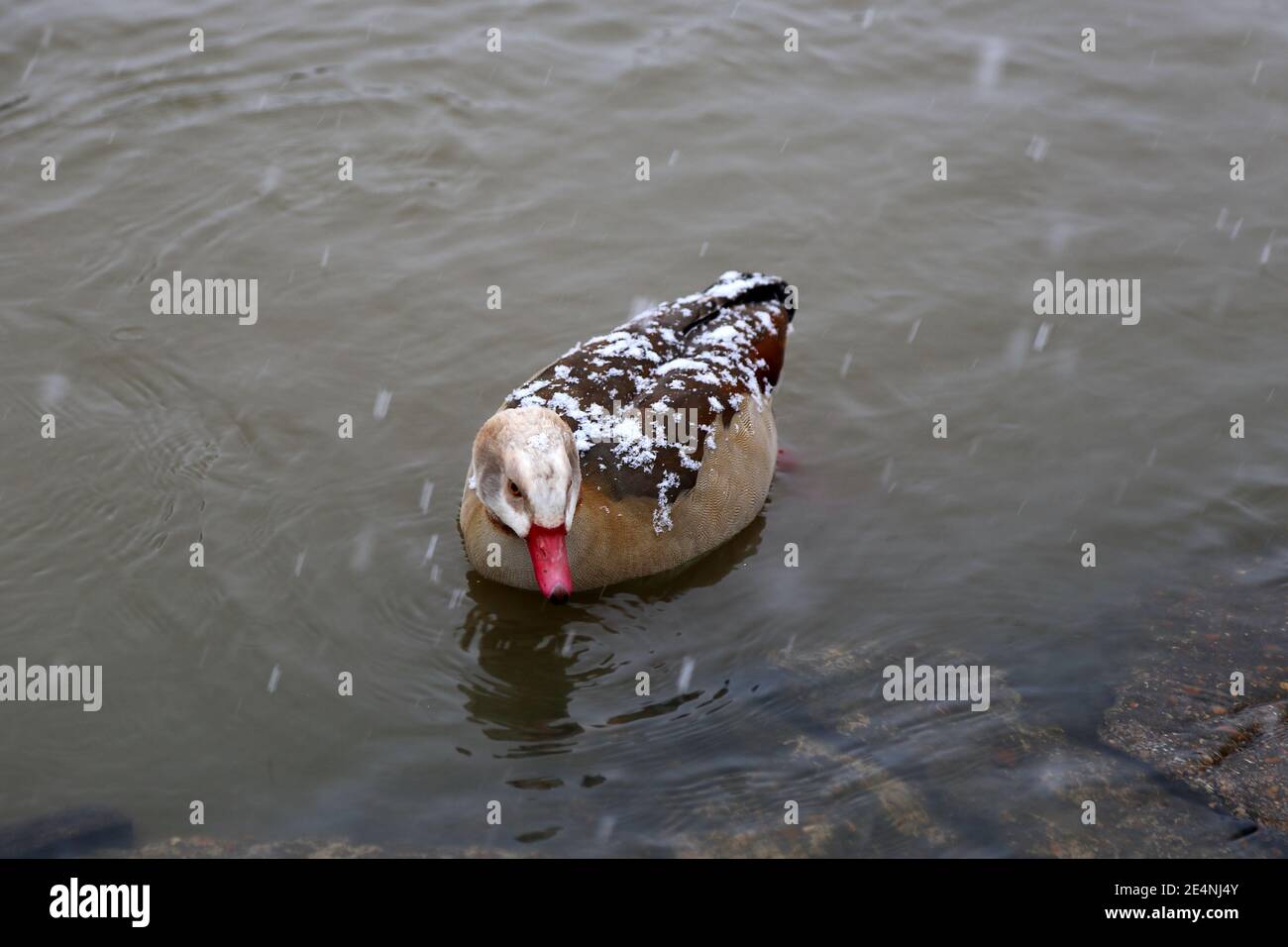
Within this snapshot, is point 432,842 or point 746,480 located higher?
point 746,480

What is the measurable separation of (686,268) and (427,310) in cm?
183

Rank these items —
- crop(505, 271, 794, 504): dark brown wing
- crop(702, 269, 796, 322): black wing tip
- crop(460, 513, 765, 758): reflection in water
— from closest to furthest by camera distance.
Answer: crop(460, 513, 765, 758): reflection in water < crop(505, 271, 794, 504): dark brown wing < crop(702, 269, 796, 322): black wing tip

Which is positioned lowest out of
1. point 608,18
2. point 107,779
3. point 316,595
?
point 107,779

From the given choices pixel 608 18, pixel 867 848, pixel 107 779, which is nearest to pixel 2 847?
pixel 107 779

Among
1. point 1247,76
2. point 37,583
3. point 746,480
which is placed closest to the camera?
point 37,583

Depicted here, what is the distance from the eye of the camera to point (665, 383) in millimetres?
7266

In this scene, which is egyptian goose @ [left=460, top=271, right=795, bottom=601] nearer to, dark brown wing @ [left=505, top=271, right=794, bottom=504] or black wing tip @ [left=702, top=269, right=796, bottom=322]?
dark brown wing @ [left=505, top=271, right=794, bottom=504]

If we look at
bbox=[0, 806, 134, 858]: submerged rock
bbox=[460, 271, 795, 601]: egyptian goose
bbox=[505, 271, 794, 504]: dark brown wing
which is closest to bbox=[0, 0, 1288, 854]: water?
bbox=[0, 806, 134, 858]: submerged rock

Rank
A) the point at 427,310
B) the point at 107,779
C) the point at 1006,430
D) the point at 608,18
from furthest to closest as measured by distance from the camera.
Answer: the point at 608,18 < the point at 427,310 < the point at 1006,430 < the point at 107,779

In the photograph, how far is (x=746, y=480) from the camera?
7.38m

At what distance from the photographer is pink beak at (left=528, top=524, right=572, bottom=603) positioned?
6.36 metres

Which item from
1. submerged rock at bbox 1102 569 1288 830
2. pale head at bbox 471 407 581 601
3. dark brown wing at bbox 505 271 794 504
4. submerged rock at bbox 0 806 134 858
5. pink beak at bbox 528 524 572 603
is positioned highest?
dark brown wing at bbox 505 271 794 504

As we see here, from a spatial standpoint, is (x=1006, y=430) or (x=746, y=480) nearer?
(x=746, y=480)
